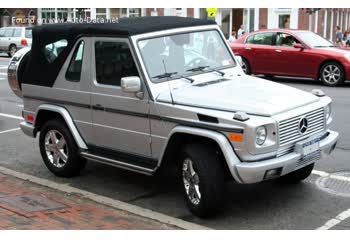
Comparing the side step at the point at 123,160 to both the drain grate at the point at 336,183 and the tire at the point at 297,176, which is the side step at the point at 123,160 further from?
the drain grate at the point at 336,183

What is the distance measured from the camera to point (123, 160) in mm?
5945

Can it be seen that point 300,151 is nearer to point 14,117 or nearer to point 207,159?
point 207,159

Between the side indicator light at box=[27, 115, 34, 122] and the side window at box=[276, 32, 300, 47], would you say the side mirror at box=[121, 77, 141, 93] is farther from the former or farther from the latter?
the side window at box=[276, 32, 300, 47]

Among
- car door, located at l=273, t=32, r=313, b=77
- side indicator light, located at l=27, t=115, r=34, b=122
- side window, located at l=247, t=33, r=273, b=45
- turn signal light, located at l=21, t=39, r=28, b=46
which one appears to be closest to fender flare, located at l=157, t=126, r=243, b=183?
side indicator light, located at l=27, t=115, r=34, b=122

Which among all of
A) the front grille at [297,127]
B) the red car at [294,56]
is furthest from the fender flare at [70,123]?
the red car at [294,56]

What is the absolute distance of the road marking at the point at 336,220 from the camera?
4.96 metres

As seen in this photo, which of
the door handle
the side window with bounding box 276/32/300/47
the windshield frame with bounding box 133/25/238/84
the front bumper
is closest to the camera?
the front bumper

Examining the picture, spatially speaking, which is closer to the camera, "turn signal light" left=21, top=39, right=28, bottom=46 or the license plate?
the license plate

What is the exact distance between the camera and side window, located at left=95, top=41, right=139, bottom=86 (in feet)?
19.1

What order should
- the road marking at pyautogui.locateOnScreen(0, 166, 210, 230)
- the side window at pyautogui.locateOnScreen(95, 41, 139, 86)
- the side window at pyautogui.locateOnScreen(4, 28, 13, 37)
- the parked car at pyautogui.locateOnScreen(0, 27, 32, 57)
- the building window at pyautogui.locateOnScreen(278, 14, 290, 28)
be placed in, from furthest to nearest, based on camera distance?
the building window at pyautogui.locateOnScreen(278, 14, 290, 28) → the side window at pyautogui.locateOnScreen(4, 28, 13, 37) → the parked car at pyautogui.locateOnScreen(0, 27, 32, 57) → the side window at pyautogui.locateOnScreen(95, 41, 139, 86) → the road marking at pyautogui.locateOnScreen(0, 166, 210, 230)

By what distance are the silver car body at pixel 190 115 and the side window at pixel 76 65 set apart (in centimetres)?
7

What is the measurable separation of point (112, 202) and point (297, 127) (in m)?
2.12

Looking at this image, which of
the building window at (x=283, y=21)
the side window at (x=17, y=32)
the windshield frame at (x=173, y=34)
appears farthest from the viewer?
the building window at (x=283, y=21)

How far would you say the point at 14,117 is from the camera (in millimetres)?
11383
